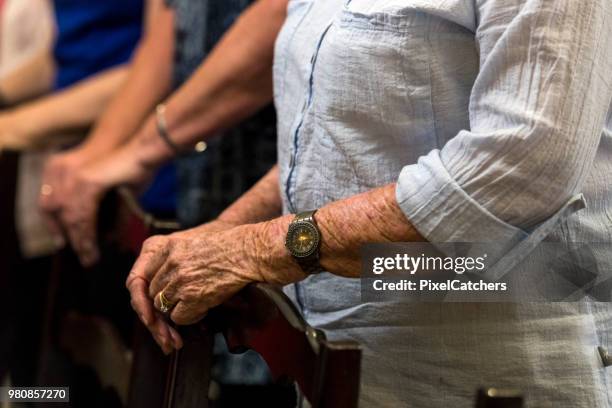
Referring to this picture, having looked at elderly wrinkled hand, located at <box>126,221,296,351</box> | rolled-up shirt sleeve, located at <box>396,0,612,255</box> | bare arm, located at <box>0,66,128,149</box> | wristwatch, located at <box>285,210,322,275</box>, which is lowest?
bare arm, located at <box>0,66,128,149</box>

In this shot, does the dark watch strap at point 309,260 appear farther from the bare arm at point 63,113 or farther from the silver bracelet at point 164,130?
the bare arm at point 63,113

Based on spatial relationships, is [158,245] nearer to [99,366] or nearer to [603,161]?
[99,366]

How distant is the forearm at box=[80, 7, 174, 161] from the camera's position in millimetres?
1725

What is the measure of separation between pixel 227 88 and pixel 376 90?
0.59m

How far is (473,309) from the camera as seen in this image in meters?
0.89

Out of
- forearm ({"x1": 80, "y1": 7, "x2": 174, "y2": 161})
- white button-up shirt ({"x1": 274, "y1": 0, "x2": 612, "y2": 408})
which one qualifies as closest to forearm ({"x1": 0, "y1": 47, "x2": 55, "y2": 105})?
forearm ({"x1": 80, "y1": 7, "x2": 174, "y2": 161})

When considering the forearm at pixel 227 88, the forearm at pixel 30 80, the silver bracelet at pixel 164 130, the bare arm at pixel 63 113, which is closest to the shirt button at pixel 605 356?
the forearm at pixel 227 88

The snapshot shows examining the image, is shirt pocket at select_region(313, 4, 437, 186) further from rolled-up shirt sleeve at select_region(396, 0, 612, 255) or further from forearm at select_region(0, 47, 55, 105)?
forearm at select_region(0, 47, 55, 105)

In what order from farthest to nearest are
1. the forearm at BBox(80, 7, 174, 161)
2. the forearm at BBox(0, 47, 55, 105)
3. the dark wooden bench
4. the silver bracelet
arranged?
the forearm at BBox(0, 47, 55, 105), the forearm at BBox(80, 7, 174, 161), the silver bracelet, the dark wooden bench

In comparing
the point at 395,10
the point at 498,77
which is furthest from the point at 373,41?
the point at 498,77

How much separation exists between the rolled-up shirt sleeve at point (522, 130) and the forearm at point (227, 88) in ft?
1.83

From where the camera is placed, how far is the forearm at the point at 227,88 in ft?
4.43

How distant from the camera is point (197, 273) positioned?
923 mm

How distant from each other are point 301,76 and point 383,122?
14cm
